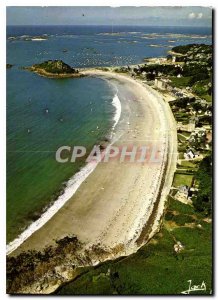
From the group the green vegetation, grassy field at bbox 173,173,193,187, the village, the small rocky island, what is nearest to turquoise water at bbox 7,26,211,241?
the small rocky island

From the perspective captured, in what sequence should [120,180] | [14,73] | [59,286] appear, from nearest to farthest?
1. [59,286]
2. [14,73]
3. [120,180]

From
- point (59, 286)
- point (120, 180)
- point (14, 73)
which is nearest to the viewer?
point (59, 286)

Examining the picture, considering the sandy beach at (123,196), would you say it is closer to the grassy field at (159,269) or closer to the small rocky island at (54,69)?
the grassy field at (159,269)

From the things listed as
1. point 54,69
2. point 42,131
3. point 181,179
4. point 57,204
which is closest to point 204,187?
point 181,179

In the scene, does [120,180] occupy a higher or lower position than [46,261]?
higher

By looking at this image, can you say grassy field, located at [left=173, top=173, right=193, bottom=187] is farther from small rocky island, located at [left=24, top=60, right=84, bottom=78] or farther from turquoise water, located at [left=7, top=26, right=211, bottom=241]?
small rocky island, located at [left=24, top=60, right=84, bottom=78]

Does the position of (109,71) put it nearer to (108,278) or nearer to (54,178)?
(54,178)

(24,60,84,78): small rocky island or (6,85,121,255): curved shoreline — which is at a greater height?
(24,60,84,78): small rocky island
